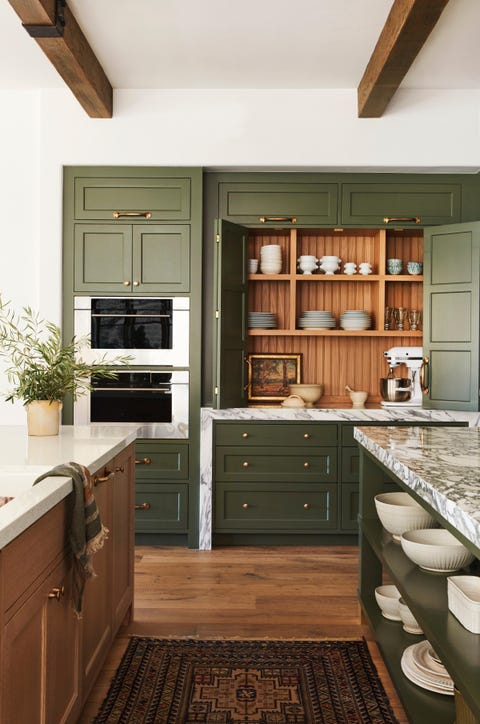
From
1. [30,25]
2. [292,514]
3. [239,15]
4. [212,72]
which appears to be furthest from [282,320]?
A: [30,25]

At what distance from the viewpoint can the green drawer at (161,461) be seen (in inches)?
170

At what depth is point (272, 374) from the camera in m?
4.75

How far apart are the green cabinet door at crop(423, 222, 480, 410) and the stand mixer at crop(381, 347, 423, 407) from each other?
3.7 inches

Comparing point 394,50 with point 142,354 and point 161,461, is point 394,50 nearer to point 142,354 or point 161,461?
point 142,354

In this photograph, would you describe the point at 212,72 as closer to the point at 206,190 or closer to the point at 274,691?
the point at 206,190

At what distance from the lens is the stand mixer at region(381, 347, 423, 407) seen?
14.5 ft

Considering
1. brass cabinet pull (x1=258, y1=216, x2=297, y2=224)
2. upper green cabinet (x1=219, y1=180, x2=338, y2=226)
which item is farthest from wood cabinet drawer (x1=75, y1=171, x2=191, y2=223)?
brass cabinet pull (x1=258, y1=216, x2=297, y2=224)

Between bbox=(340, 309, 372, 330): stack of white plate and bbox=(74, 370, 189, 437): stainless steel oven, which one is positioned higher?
bbox=(340, 309, 372, 330): stack of white plate

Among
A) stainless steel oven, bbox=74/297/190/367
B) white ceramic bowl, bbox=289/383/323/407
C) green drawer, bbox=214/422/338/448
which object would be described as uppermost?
stainless steel oven, bbox=74/297/190/367

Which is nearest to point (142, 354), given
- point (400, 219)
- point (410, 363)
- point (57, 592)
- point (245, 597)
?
point (245, 597)

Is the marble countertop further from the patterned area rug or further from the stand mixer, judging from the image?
the stand mixer

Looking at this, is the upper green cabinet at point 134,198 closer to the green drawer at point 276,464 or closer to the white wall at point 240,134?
the white wall at point 240,134

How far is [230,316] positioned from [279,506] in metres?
1.30

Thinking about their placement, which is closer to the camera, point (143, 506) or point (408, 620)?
point (408, 620)
